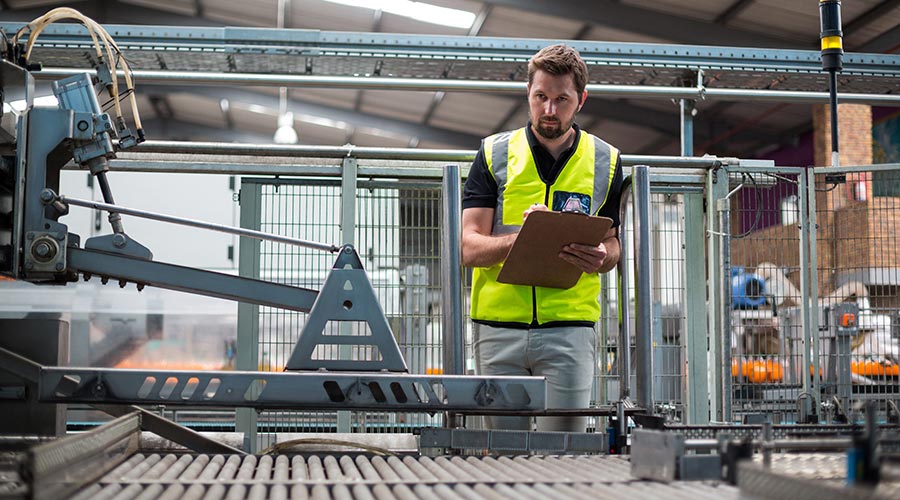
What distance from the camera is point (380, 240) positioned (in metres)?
3.99

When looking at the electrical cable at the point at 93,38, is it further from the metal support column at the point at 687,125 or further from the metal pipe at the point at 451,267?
the metal support column at the point at 687,125

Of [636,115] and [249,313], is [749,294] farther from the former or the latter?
[636,115]

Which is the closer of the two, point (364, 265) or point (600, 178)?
point (600, 178)

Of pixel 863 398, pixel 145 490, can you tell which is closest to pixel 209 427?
pixel 863 398

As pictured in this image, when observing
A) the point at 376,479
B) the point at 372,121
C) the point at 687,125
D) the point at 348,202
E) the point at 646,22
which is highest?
the point at 372,121

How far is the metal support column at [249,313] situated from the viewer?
3695 mm

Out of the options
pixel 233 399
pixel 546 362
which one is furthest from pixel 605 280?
pixel 233 399

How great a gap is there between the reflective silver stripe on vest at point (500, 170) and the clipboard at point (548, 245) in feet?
0.73

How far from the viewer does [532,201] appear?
2.54 meters

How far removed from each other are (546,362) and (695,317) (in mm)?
1717

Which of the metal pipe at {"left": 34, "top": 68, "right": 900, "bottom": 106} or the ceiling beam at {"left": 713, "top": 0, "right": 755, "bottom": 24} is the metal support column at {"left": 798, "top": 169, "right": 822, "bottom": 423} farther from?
the ceiling beam at {"left": 713, "top": 0, "right": 755, "bottom": 24}

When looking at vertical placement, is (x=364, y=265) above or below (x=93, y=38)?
below

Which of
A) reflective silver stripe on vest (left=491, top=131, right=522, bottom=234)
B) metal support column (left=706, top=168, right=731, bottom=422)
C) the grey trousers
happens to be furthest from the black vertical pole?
the grey trousers

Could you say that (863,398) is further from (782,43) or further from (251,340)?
(782,43)
